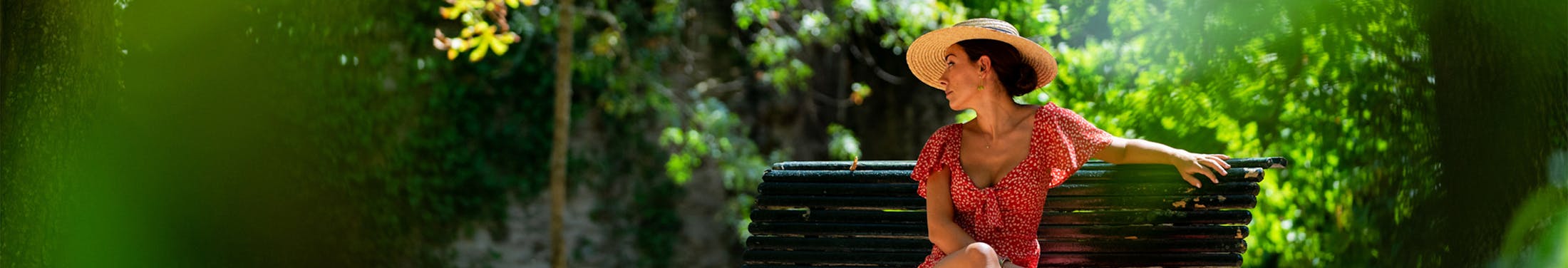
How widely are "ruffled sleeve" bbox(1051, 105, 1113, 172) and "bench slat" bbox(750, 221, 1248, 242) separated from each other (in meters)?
0.37

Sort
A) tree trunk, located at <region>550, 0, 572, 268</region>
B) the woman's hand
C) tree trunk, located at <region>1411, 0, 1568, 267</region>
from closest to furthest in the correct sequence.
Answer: the woman's hand, tree trunk, located at <region>1411, 0, 1568, 267</region>, tree trunk, located at <region>550, 0, 572, 268</region>

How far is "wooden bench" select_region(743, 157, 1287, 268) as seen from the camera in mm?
3006

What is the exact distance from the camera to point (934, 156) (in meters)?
2.84

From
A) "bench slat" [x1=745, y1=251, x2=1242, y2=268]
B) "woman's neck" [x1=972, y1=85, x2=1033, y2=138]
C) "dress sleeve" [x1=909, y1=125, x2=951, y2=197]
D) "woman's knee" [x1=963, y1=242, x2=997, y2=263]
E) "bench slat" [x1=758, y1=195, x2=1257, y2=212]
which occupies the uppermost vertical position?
"woman's neck" [x1=972, y1=85, x2=1033, y2=138]

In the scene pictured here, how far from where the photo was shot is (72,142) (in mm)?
3424

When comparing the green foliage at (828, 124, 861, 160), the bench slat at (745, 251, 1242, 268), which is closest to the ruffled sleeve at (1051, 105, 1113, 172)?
the bench slat at (745, 251, 1242, 268)

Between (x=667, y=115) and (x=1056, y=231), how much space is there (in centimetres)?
429

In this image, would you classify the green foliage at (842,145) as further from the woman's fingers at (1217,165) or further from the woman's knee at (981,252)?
the woman's knee at (981,252)

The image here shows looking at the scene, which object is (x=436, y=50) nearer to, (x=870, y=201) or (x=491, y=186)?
(x=491, y=186)

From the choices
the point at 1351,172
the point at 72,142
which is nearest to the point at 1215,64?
the point at 1351,172

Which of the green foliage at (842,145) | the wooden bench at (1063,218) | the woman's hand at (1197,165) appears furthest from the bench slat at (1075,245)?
the green foliage at (842,145)

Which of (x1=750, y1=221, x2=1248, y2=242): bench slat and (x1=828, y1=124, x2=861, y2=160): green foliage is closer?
(x1=750, y1=221, x2=1248, y2=242): bench slat

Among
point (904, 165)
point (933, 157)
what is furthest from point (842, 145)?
point (933, 157)

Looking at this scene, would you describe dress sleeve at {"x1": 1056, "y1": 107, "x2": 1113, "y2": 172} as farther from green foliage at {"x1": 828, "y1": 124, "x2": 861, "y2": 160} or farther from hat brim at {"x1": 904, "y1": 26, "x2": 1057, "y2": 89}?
green foliage at {"x1": 828, "y1": 124, "x2": 861, "y2": 160}
